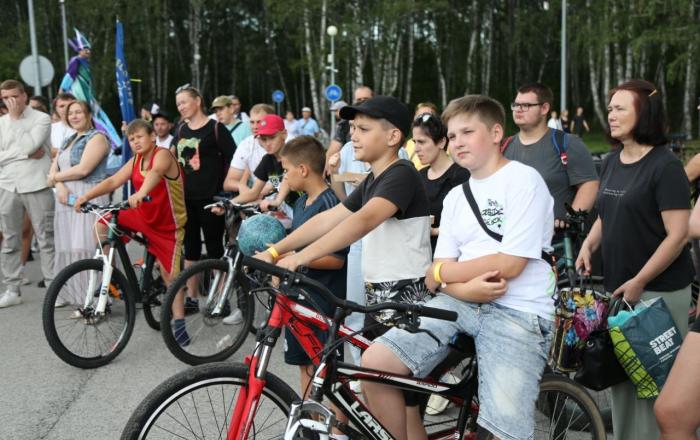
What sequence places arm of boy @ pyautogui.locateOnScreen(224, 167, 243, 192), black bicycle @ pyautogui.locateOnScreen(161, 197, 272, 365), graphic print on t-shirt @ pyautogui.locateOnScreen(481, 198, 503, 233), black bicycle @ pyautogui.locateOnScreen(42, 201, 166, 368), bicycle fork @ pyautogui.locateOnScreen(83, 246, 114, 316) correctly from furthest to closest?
arm of boy @ pyautogui.locateOnScreen(224, 167, 243, 192)
bicycle fork @ pyautogui.locateOnScreen(83, 246, 114, 316)
black bicycle @ pyautogui.locateOnScreen(42, 201, 166, 368)
black bicycle @ pyautogui.locateOnScreen(161, 197, 272, 365)
graphic print on t-shirt @ pyautogui.locateOnScreen(481, 198, 503, 233)

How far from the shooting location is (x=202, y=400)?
8.97ft

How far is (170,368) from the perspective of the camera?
5.56m

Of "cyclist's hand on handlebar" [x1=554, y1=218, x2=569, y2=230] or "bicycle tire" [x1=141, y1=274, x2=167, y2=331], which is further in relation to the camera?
"bicycle tire" [x1=141, y1=274, x2=167, y2=331]

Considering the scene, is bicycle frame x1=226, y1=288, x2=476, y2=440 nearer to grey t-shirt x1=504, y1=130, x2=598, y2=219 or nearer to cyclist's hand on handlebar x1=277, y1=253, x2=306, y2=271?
cyclist's hand on handlebar x1=277, y1=253, x2=306, y2=271

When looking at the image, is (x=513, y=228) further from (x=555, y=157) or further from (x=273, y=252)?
(x=555, y=157)

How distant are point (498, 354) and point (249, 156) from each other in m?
4.51

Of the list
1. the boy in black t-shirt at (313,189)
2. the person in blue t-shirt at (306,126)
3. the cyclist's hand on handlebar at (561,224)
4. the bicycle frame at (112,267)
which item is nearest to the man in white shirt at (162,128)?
the bicycle frame at (112,267)

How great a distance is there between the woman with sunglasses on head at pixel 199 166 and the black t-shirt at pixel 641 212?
13.1 feet

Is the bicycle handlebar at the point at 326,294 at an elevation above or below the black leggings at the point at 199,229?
above

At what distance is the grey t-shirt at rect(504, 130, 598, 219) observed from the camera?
Result: 17.2 feet

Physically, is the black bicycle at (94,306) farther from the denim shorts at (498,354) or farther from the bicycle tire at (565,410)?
the bicycle tire at (565,410)

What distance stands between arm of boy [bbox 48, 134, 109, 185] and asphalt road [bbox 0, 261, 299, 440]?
4.34 feet

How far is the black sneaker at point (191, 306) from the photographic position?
550 cm

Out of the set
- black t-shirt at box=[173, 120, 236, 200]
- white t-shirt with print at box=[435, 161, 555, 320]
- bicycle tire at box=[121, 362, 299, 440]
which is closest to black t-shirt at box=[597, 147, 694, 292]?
white t-shirt with print at box=[435, 161, 555, 320]
